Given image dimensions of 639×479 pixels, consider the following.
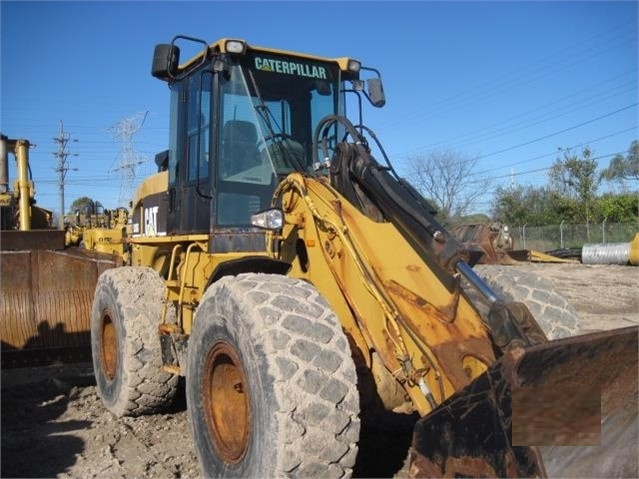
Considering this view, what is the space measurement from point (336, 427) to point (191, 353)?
4.45ft

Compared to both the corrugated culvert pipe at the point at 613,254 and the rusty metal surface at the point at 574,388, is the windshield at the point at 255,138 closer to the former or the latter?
the rusty metal surface at the point at 574,388

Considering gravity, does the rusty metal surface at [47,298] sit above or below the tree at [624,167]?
below

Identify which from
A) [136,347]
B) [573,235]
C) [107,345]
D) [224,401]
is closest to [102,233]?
[107,345]

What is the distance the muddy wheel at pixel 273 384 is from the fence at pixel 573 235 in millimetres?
25328

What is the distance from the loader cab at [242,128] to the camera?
486 cm

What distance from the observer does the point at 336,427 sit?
3.11 m

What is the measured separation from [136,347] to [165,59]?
7.84 feet

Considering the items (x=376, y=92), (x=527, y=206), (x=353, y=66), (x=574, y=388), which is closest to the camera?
Answer: (x=574, y=388)

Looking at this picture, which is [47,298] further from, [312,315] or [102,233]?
[312,315]

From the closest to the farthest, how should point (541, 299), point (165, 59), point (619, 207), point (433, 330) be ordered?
point (433, 330) → point (541, 299) → point (165, 59) → point (619, 207)

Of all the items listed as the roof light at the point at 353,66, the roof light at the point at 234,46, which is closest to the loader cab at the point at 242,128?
the roof light at the point at 234,46

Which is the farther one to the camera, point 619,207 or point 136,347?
point 619,207

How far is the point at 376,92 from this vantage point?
→ 5.68m

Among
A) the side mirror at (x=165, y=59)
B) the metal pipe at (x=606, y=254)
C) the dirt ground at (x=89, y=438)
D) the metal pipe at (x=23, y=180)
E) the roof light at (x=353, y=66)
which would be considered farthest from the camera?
the metal pipe at (x=606, y=254)
